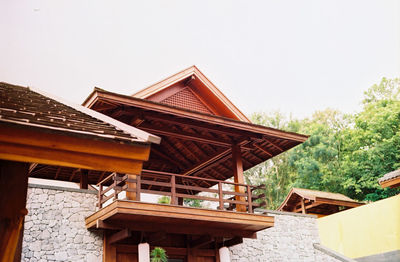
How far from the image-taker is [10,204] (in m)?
3.00

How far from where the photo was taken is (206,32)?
53.9 m

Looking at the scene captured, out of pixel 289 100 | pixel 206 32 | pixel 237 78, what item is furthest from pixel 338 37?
pixel 206 32

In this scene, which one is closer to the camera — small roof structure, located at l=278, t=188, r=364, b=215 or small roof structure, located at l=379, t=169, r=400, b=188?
small roof structure, located at l=379, t=169, r=400, b=188

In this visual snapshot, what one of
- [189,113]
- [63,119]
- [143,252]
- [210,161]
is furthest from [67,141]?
[210,161]

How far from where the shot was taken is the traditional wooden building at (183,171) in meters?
9.46

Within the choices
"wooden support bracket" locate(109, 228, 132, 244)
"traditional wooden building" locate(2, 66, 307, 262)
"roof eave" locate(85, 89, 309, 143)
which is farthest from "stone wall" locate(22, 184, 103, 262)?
"roof eave" locate(85, 89, 309, 143)

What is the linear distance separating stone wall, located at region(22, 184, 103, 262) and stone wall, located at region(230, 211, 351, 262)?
408 centimetres

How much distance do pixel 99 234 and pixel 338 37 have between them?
137 feet

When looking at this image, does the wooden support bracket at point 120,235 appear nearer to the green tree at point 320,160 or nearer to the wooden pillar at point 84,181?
the wooden pillar at point 84,181

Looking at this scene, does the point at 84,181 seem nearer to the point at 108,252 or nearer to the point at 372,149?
the point at 108,252

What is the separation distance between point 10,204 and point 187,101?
32.4ft

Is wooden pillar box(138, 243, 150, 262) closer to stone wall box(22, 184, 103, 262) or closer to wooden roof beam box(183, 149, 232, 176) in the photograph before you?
stone wall box(22, 184, 103, 262)

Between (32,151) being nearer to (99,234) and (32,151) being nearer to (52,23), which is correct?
(99,234)

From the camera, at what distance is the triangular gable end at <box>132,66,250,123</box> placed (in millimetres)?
12266
